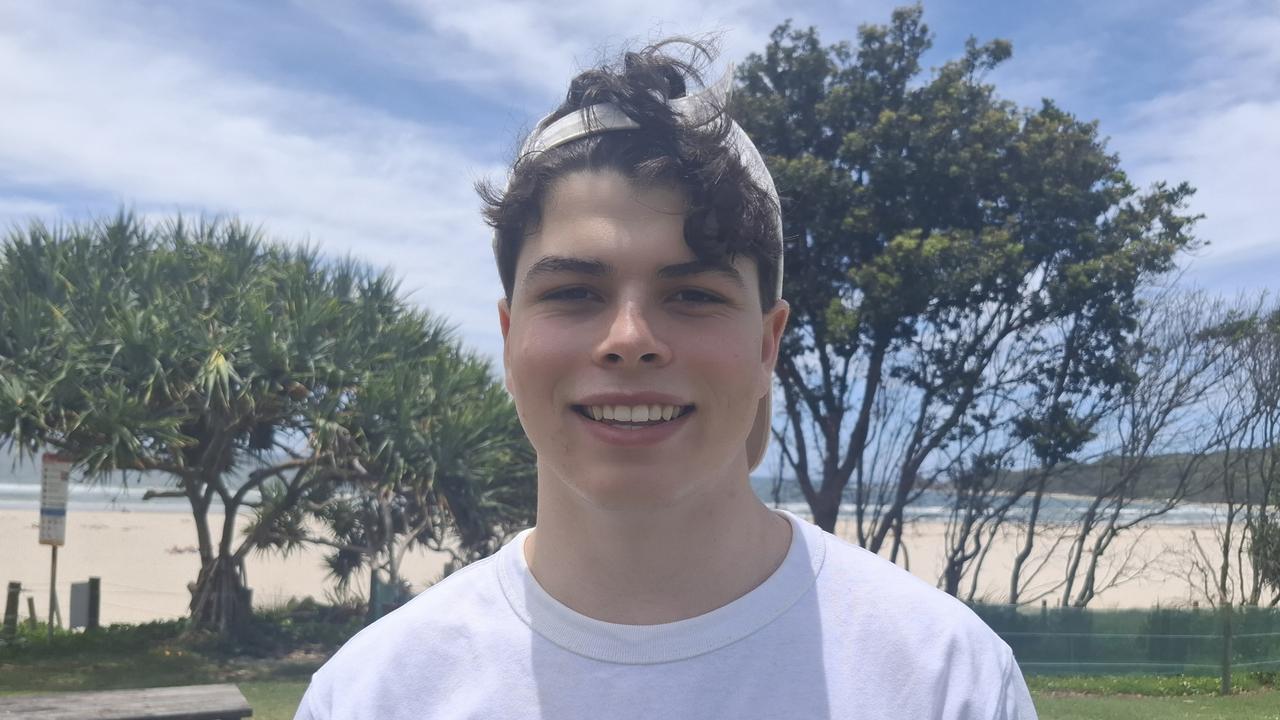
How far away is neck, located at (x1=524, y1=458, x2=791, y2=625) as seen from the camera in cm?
144

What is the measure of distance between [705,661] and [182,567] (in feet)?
103

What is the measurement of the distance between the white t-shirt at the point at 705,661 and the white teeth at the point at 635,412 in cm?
27

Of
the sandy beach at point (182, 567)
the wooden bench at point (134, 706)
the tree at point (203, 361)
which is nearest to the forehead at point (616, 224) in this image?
the wooden bench at point (134, 706)

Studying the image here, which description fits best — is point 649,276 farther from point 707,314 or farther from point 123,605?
point 123,605

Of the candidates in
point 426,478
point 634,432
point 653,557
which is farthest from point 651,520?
point 426,478

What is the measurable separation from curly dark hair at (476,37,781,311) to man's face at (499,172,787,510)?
0.08ft

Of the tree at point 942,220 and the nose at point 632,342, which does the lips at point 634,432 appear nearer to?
the nose at point 632,342

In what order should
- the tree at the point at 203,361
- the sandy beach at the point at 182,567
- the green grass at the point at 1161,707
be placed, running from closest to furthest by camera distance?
the green grass at the point at 1161,707 < the tree at the point at 203,361 < the sandy beach at the point at 182,567

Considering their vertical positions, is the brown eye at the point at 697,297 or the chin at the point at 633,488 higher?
the brown eye at the point at 697,297

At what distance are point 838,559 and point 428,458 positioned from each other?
11.4m

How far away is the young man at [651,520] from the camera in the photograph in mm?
1346

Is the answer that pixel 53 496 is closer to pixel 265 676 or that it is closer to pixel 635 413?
pixel 265 676

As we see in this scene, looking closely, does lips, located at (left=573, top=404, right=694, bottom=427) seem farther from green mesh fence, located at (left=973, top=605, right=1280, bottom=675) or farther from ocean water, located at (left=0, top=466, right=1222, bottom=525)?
green mesh fence, located at (left=973, top=605, right=1280, bottom=675)

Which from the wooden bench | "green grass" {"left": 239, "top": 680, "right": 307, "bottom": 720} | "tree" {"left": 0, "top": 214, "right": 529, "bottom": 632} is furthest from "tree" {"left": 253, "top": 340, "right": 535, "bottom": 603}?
the wooden bench
